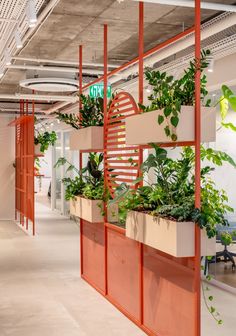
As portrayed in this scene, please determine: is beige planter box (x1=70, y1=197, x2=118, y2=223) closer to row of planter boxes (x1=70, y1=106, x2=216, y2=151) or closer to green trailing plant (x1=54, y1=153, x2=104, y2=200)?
green trailing plant (x1=54, y1=153, x2=104, y2=200)

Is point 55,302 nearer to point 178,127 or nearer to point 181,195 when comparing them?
point 181,195

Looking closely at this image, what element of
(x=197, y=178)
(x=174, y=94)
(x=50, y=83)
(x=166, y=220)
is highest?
(x=50, y=83)

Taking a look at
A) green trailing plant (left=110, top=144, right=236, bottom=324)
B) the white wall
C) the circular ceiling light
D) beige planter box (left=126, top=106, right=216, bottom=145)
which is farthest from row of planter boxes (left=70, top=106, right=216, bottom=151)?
the white wall

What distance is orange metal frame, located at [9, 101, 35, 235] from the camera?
11.0 m

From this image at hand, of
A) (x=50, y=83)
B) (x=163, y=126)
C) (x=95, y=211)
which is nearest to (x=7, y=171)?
(x=50, y=83)

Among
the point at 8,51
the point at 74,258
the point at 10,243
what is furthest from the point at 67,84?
the point at 10,243

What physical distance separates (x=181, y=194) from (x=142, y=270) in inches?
44.8

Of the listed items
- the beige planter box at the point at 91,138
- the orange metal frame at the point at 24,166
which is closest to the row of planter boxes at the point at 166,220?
the beige planter box at the point at 91,138

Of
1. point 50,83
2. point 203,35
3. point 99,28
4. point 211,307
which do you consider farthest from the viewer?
point 50,83

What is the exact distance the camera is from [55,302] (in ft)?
19.3

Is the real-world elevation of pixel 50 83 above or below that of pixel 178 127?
above

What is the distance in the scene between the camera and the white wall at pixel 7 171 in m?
13.9

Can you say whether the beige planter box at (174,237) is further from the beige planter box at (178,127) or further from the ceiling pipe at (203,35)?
the ceiling pipe at (203,35)

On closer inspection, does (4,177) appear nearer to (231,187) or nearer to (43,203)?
(43,203)
